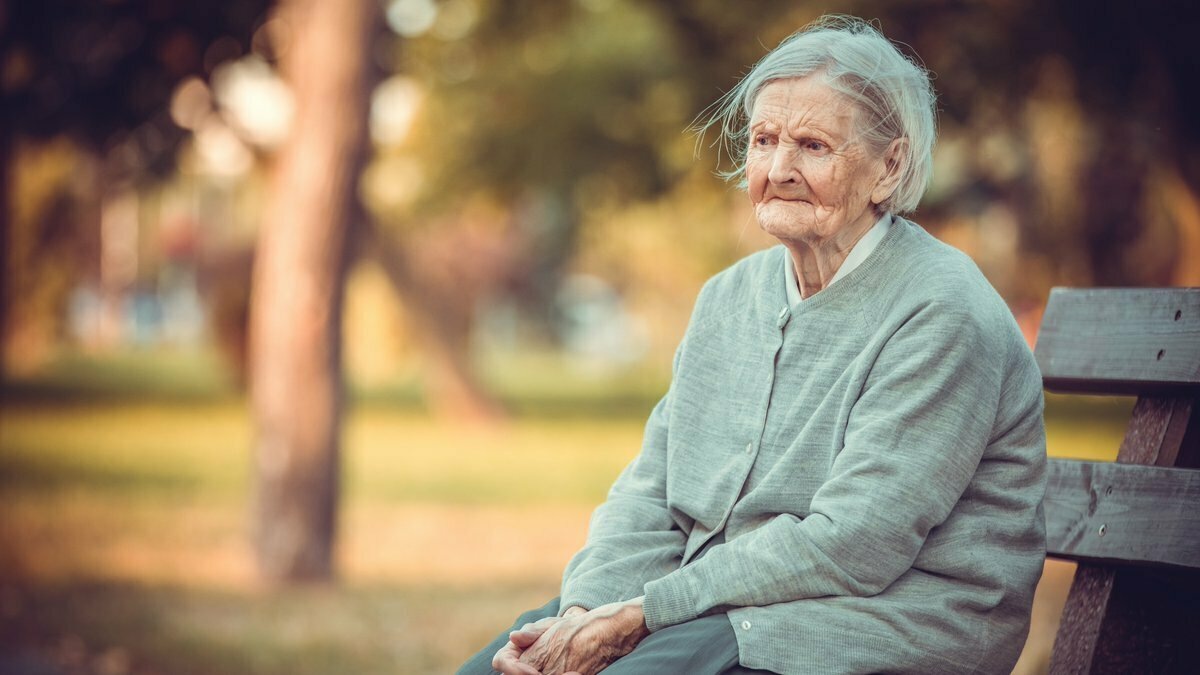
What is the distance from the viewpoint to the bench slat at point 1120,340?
2309 mm

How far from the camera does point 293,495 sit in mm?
7090

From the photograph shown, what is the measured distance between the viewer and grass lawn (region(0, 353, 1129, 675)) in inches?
233

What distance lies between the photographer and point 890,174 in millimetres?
2287

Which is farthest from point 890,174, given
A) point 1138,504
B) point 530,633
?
point 530,633

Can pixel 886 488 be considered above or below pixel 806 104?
below

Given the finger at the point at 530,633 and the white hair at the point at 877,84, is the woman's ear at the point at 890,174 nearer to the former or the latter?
the white hair at the point at 877,84

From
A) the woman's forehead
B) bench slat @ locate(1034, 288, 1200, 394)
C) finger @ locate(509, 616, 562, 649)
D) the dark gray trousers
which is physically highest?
the woman's forehead

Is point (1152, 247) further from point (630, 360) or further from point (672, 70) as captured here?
point (630, 360)

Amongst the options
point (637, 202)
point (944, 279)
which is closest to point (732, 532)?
point (944, 279)

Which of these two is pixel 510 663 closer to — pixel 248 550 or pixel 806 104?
pixel 806 104

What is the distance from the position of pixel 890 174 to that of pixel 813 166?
→ 14 centimetres

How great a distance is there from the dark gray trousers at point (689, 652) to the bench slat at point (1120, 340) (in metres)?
0.90

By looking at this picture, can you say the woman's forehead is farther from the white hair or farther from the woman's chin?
the woman's chin

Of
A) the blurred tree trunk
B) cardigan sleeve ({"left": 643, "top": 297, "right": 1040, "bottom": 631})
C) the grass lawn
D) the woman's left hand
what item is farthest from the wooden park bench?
the blurred tree trunk
